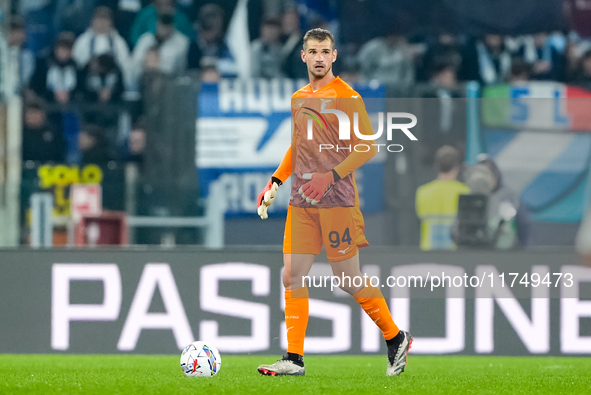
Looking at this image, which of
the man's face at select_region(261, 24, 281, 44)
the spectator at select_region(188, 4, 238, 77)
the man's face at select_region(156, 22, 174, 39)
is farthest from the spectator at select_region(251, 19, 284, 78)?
the man's face at select_region(156, 22, 174, 39)

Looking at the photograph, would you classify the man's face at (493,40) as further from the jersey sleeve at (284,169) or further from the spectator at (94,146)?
the jersey sleeve at (284,169)

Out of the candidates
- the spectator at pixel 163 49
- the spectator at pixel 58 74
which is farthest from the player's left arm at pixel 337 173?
the spectator at pixel 58 74

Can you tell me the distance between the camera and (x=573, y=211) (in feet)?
20.9

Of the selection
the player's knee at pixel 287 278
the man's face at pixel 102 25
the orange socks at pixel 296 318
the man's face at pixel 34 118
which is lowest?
the orange socks at pixel 296 318

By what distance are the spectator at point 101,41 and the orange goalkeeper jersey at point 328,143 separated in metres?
3.78

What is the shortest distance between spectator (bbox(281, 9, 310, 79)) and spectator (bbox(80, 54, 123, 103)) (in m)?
1.44

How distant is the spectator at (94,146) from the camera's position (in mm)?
6734

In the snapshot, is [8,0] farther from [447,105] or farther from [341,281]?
[341,281]

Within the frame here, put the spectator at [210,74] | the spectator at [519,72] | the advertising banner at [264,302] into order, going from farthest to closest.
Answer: the spectator at [519,72] < the spectator at [210,74] < the advertising banner at [264,302]

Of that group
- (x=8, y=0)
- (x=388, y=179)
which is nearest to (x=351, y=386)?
(x=388, y=179)

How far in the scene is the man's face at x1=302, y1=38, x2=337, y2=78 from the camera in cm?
440

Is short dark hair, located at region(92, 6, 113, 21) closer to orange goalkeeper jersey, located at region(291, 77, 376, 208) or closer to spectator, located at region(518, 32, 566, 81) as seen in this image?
spectator, located at region(518, 32, 566, 81)

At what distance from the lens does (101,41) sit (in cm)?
796

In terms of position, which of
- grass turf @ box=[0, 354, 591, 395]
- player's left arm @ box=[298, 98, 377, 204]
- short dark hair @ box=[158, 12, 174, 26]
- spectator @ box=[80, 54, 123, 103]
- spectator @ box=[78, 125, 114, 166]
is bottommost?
grass turf @ box=[0, 354, 591, 395]
